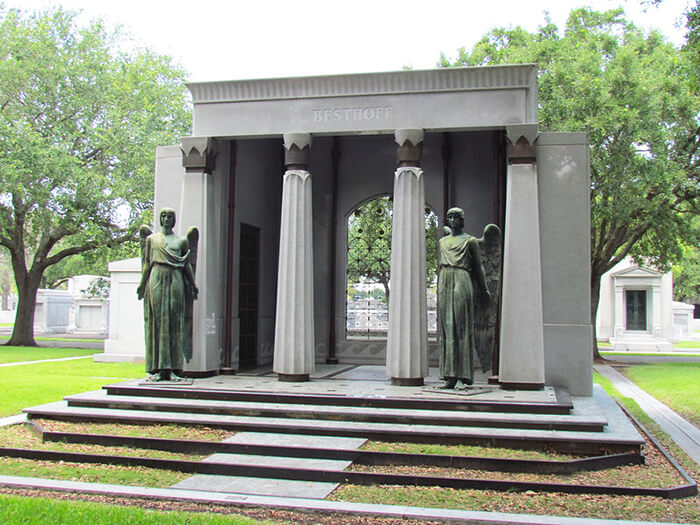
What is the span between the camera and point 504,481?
6.58m

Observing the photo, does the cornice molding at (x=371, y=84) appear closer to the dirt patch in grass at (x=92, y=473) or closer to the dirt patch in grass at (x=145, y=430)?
the dirt patch in grass at (x=145, y=430)

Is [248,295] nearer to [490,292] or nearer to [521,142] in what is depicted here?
[490,292]

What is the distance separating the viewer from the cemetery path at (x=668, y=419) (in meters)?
8.79

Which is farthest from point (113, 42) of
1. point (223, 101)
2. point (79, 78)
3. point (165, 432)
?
point (165, 432)

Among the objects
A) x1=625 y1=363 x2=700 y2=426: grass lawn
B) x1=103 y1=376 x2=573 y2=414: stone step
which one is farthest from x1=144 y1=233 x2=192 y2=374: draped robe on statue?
x1=625 y1=363 x2=700 y2=426: grass lawn

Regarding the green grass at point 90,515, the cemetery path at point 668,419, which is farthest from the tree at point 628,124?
the green grass at point 90,515

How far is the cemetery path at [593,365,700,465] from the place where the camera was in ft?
28.8

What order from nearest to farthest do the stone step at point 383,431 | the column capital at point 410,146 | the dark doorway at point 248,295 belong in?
1. the stone step at point 383,431
2. the column capital at point 410,146
3. the dark doorway at point 248,295

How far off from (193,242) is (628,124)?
14.4 meters

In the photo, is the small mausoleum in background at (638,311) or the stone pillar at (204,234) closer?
the stone pillar at (204,234)

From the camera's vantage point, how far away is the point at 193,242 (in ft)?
35.0

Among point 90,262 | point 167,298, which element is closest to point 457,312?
point 167,298

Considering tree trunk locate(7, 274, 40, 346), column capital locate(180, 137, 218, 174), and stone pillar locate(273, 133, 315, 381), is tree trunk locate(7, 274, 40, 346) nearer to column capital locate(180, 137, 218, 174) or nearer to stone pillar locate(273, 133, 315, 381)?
column capital locate(180, 137, 218, 174)

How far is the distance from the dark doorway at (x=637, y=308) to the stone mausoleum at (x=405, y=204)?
75.9 feet
